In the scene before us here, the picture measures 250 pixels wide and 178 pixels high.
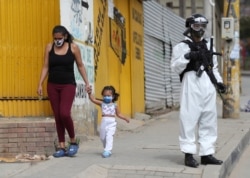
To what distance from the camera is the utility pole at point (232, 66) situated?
13.6m

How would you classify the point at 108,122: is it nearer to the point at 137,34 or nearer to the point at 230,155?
the point at 230,155

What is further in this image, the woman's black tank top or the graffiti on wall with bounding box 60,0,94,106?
the graffiti on wall with bounding box 60,0,94,106

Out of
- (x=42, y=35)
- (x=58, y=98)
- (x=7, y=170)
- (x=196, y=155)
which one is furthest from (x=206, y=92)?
(x=42, y=35)

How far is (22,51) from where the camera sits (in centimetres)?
870

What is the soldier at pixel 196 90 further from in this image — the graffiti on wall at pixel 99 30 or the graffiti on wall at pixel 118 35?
the graffiti on wall at pixel 118 35

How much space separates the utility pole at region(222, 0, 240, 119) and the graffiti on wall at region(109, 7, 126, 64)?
2.52 meters

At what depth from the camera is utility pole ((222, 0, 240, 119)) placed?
44.5ft

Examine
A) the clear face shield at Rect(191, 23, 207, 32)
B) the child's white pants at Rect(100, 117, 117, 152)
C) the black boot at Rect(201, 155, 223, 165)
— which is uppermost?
the clear face shield at Rect(191, 23, 207, 32)

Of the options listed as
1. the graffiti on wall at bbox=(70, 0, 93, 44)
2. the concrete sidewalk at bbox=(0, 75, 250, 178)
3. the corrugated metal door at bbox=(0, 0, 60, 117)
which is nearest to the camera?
the concrete sidewalk at bbox=(0, 75, 250, 178)

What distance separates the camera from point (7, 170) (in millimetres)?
6793

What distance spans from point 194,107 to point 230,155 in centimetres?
135

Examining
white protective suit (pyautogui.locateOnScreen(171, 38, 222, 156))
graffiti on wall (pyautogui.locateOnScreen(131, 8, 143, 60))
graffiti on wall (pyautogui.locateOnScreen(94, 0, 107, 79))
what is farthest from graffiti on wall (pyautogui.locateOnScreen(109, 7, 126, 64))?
white protective suit (pyautogui.locateOnScreen(171, 38, 222, 156))

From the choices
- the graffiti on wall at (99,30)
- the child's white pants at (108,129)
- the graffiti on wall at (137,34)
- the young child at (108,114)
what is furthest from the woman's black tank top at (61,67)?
the graffiti on wall at (137,34)

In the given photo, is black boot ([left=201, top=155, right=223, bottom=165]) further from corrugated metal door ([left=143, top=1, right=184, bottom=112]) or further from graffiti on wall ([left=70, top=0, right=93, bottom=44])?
corrugated metal door ([left=143, top=1, right=184, bottom=112])
